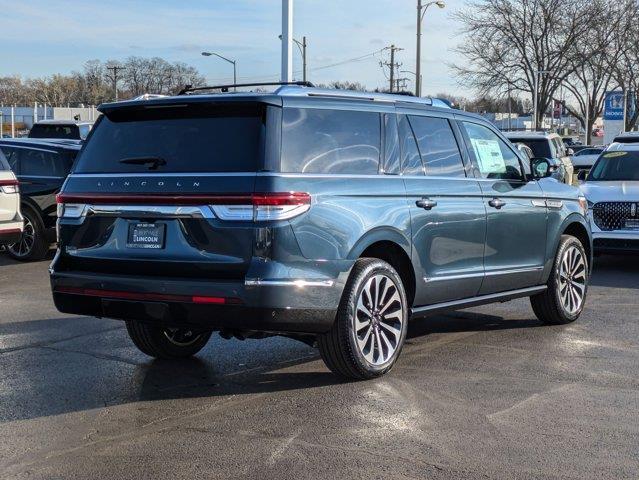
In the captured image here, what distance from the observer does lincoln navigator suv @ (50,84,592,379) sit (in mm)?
5020

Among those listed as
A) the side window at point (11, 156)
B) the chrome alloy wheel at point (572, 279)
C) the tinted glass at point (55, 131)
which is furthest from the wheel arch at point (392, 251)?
the tinted glass at point (55, 131)

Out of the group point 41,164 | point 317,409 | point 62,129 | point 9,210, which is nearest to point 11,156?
point 41,164

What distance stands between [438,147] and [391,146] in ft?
2.01

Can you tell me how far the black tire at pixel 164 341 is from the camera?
20.8 feet

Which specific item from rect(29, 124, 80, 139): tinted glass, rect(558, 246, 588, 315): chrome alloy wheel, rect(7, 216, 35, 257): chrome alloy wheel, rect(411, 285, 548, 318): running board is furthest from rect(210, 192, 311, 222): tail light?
rect(29, 124, 80, 139): tinted glass

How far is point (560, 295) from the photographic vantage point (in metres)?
7.79

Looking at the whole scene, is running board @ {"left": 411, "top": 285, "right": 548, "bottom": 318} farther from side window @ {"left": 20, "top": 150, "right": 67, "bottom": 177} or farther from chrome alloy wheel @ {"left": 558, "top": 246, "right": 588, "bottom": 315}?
side window @ {"left": 20, "top": 150, "right": 67, "bottom": 177}

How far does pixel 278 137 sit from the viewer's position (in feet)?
16.9

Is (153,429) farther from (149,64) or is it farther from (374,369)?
(149,64)

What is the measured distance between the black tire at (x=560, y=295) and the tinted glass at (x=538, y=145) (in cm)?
1001

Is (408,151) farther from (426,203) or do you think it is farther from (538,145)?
A: (538,145)

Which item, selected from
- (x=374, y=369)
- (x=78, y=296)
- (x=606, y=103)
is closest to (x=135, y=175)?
(x=78, y=296)

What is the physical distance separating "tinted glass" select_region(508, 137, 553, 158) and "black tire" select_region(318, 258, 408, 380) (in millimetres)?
12543

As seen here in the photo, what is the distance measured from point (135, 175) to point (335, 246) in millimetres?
1367
